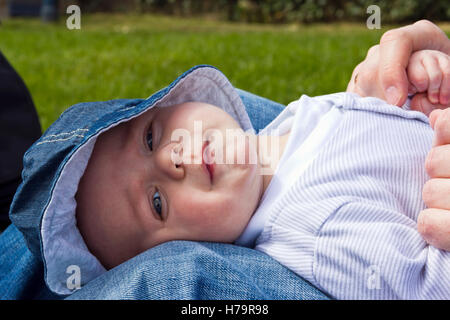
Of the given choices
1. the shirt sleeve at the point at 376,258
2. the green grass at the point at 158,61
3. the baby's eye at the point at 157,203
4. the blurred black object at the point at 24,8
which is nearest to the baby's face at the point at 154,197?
the baby's eye at the point at 157,203

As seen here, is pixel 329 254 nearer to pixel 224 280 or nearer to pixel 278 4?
pixel 224 280

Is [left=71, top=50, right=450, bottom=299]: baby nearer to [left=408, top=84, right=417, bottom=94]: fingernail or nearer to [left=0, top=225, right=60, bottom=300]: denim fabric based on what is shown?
[left=408, top=84, right=417, bottom=94]: fingernail

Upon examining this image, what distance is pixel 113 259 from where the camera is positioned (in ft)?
5.04

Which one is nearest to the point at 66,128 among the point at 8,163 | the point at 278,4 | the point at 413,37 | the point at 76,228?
the point at 76,228

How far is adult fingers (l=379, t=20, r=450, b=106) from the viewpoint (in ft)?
5.09

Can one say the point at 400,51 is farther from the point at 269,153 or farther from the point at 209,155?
the point at 209,155

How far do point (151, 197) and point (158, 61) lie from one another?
299 centimetres

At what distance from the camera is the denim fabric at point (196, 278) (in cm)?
119

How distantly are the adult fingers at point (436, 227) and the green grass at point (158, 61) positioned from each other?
221 centimetres

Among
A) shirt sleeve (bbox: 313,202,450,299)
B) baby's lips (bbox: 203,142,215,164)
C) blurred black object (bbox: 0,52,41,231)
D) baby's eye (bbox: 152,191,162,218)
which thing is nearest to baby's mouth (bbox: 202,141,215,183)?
baby's lips (bbox: 203,142,215,164)

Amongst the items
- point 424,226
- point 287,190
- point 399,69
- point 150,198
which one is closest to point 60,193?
point 150,198

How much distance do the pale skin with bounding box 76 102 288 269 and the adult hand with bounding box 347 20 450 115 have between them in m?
0.42

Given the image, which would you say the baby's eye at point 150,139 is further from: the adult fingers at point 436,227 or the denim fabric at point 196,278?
the adult fingers at point 436,227

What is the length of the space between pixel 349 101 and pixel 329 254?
0.48 meters
